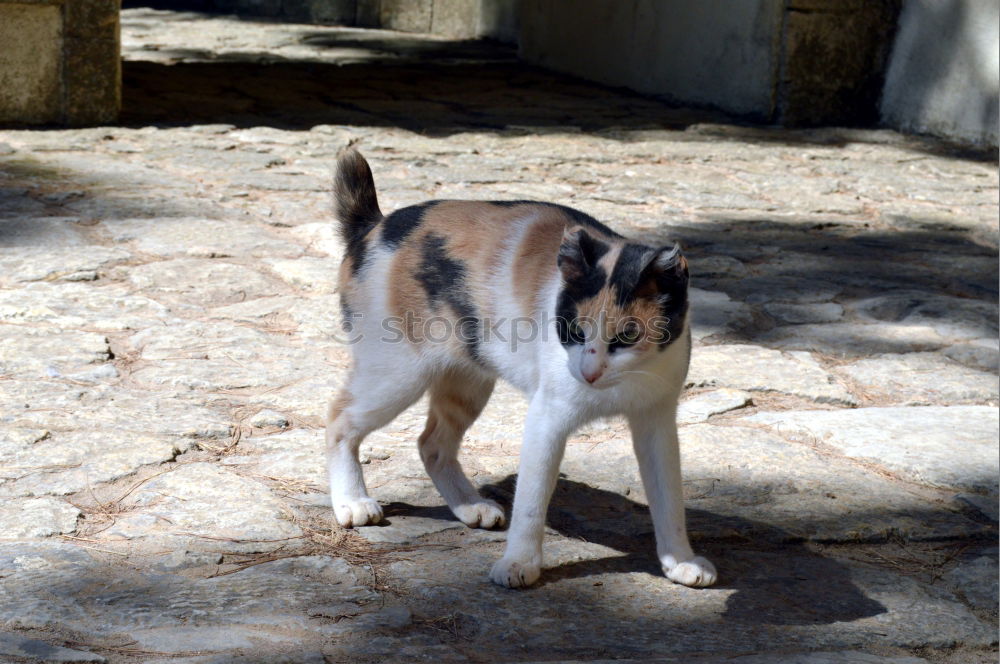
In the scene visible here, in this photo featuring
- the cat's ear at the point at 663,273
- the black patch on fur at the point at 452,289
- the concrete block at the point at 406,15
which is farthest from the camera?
the concrete block at the point at 406,15

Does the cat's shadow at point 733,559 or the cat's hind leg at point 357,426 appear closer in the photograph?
the cat's shadow at point 733,559

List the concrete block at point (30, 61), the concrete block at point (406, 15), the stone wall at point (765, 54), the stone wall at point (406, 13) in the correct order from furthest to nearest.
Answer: the concrete block at point (406, 15) < the stone wall at point (406, 13) < the stone wall at point (765, 54) < the concrete block at point (30, 61)

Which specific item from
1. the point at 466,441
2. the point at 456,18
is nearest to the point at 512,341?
the point at 466,441

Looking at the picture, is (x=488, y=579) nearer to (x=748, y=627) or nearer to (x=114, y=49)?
(x=748, y=627)

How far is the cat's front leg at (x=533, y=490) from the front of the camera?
237 cm

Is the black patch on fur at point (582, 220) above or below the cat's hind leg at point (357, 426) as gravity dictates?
above

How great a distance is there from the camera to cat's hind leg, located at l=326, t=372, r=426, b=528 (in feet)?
8.63

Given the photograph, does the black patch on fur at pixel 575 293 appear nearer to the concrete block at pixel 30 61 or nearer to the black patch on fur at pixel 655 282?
Answer: the black patch on fur at pixel 655 282

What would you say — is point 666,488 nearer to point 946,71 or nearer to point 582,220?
point 582,220

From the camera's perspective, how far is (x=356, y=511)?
8.57 ft

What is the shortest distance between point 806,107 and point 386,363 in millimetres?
6621

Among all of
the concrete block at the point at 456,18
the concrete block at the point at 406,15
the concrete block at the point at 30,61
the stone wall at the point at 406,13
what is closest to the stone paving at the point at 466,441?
the concrete block at the point at 30,61

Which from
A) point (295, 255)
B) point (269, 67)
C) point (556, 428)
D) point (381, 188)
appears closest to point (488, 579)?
point (556, 428)

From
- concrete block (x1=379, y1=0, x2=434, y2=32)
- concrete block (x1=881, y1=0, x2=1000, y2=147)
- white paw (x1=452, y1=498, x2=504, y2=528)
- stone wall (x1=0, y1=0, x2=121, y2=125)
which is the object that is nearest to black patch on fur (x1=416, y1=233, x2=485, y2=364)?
white paw (x1=452, y1=498, x2=504, y2=528)
